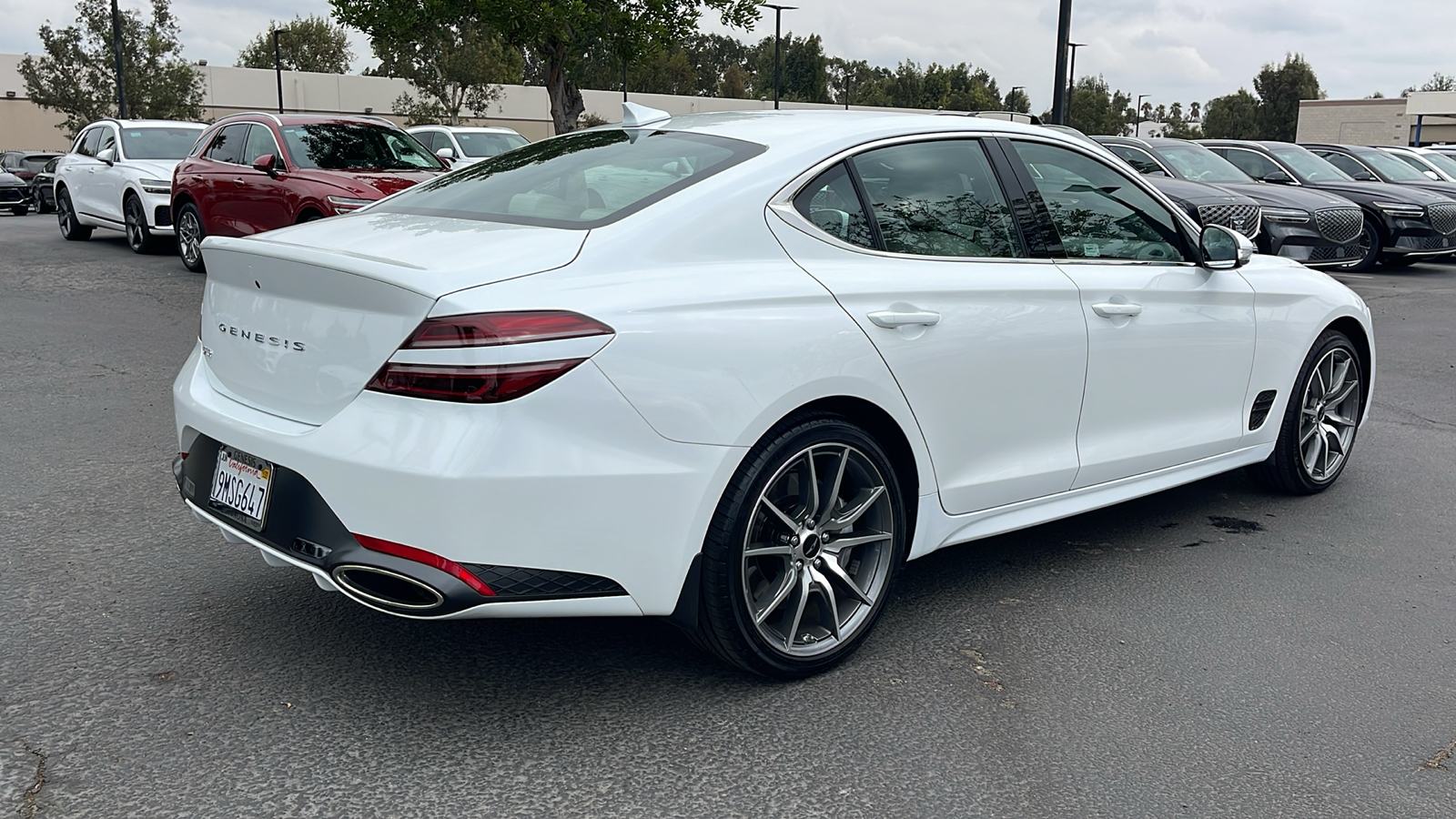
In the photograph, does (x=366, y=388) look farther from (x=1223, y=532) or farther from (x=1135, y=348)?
(x=1223, y=532)

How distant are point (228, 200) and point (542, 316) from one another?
10.2m

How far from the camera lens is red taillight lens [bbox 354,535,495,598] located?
2.81 meters

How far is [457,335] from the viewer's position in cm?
279

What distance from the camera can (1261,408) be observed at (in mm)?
4988

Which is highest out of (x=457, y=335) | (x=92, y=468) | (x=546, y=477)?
(x=457, y=335)

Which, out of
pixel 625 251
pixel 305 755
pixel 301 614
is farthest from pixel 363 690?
pixel 625 251

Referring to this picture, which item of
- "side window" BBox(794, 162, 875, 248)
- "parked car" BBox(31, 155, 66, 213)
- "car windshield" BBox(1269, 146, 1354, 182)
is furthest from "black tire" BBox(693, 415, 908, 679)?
"parked car" BBox(31, 155, 66, 213)

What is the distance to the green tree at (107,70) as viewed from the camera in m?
40.5

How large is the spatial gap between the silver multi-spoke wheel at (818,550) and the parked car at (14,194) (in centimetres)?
3012

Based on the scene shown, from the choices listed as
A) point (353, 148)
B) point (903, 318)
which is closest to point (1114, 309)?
point (903, 318)

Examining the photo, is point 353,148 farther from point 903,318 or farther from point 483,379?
point 483,379

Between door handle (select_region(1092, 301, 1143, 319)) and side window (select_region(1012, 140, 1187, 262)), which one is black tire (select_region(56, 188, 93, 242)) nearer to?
side window (select_region(1012, 140, 1187, 262))

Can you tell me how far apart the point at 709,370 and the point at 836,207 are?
83cm

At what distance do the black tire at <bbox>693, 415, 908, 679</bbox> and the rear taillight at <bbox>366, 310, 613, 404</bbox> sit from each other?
0.59m
